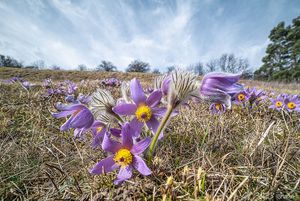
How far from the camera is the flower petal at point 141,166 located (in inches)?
26.5

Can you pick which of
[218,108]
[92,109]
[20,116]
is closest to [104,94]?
[92,109]

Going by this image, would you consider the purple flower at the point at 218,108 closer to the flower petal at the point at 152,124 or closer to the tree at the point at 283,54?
the flower petal at the point at 152,124

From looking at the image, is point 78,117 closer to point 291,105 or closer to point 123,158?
point 123,158


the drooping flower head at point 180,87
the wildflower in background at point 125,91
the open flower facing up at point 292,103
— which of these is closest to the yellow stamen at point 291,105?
the open flower facing up at point 292,103

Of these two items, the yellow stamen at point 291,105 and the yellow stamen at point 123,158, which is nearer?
the yellow stamen at point 123,158

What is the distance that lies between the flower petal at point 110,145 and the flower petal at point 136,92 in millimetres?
193

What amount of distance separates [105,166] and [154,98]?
1.12 ft

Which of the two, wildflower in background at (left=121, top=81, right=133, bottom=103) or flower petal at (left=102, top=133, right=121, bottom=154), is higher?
wildflower in background at (left=121, top=81, right=133, bottom=103)

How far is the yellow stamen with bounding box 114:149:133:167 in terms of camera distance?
73cm

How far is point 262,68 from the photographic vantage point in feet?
108

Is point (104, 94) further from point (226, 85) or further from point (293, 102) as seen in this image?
point (293, 102)

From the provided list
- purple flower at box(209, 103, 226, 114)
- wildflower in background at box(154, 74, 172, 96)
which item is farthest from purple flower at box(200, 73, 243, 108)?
purple flower at box(209, 103, 226, 114)

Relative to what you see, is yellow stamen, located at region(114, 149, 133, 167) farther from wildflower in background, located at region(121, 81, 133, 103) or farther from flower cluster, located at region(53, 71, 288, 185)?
wildflower in background, located at region(121, 81, 133, 103)

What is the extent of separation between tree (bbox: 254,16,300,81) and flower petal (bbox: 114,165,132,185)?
32.4 metres
